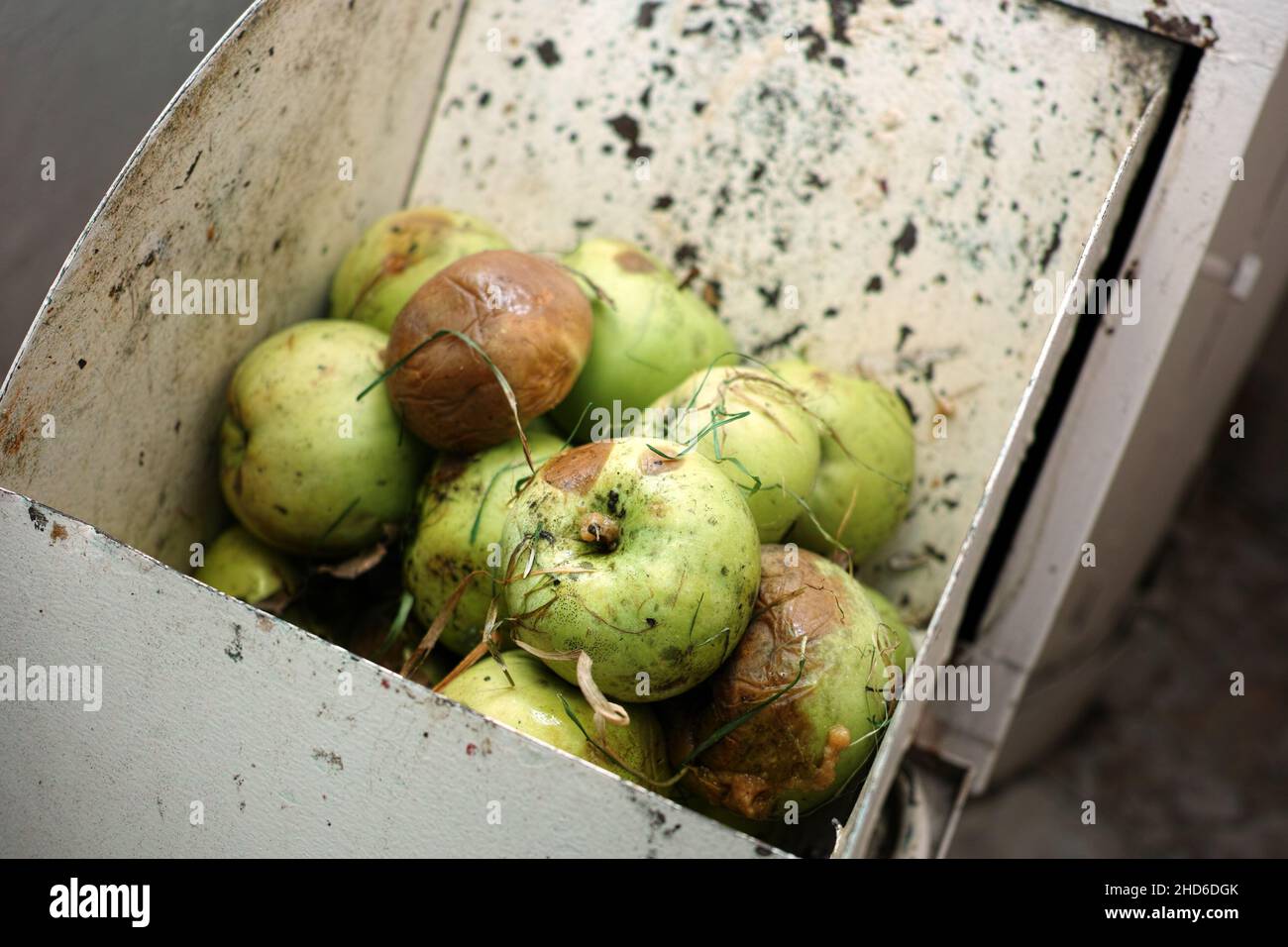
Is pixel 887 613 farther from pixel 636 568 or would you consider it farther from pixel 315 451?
pixel 315 451

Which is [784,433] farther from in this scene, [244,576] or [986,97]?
[244,576]

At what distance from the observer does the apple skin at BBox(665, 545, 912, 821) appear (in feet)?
3.91

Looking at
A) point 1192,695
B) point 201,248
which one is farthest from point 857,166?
point 1192,695

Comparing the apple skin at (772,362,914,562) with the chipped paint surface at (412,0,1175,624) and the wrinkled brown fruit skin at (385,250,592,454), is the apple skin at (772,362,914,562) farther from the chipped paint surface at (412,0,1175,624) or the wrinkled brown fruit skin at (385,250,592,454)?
the wrinkled brown fruit skin at (385,250,592,454)

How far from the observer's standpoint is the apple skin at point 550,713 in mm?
1166

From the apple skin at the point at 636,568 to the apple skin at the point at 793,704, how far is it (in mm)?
52

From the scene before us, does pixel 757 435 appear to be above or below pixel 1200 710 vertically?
above

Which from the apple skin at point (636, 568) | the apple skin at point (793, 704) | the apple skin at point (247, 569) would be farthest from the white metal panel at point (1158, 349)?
the apple skin at point (247, 569)

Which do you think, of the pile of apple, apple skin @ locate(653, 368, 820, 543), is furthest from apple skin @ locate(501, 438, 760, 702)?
apple skin @ locate(653, 368, 820, 543)

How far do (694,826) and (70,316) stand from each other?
866 mm

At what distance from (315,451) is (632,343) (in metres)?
0.42

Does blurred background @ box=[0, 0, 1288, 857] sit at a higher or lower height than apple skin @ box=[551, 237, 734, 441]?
lower

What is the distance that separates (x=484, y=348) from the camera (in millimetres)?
1348

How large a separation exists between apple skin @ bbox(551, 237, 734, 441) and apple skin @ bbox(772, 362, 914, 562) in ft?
0.42
